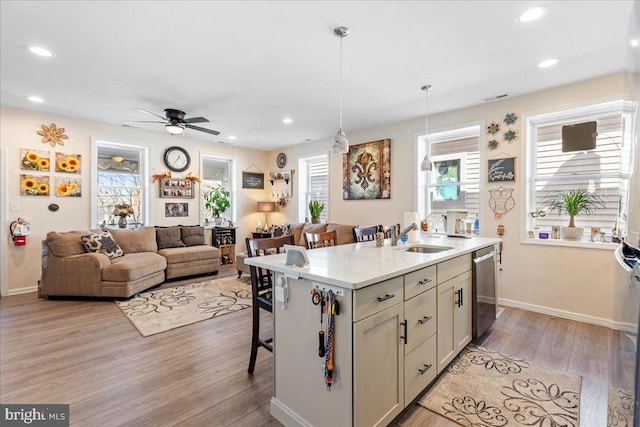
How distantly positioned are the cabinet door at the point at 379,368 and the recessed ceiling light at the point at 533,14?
2274 millimetres

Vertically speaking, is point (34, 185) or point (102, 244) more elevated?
point (34, 185)

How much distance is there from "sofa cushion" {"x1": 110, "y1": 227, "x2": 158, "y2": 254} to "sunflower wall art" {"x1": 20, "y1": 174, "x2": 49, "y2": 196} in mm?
1105

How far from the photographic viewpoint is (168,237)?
17.5 ft

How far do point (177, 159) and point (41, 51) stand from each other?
3.26 meters

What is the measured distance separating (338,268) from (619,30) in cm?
293

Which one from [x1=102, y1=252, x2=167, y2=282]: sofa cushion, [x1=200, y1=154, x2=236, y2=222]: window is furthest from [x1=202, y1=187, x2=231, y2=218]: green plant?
[x1=102, y1=252, x2=167, y2=282]: sofa cushion

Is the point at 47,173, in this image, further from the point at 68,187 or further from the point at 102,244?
the point at 102,244

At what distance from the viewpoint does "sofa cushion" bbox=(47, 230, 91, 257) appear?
395 cm

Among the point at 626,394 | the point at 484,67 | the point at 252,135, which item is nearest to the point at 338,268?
the point at 626,394

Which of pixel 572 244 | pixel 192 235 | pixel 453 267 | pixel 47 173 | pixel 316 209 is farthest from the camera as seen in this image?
pixel 316 209

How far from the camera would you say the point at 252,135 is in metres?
5.77

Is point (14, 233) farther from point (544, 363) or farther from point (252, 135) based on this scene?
point (544, 363)

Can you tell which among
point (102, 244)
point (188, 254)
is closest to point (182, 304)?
point (188, 254)

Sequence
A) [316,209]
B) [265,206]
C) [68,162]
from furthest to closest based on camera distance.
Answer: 1. [265,206]
2. [316,209]
3. [68,162]
